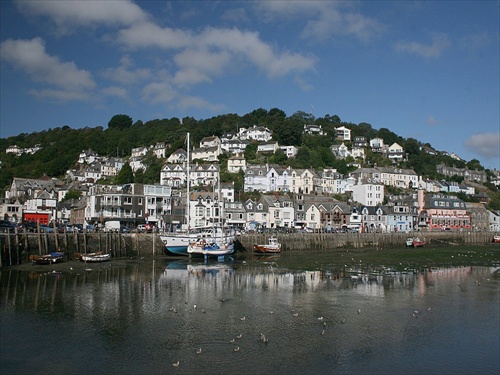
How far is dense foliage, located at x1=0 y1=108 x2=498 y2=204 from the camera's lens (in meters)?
111

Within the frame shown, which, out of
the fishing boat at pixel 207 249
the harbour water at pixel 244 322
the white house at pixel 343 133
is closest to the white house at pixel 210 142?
the white house at pixel 343 133

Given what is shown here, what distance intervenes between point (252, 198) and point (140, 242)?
34367 millimetres

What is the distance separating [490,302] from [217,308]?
17.1 metres

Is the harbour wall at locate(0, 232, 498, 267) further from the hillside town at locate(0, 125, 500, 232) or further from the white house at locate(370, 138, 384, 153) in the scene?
the white house at locate(370, 138, 384, 153)

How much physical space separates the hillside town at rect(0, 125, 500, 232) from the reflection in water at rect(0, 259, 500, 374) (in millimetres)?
23796

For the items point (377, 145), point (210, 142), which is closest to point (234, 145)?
point (210, 142)

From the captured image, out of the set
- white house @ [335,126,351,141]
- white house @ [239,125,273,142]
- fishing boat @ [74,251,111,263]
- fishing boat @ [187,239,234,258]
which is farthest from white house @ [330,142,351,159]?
fishing boat @ [74,251,111,263]

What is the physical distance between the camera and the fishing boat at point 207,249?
166 feet

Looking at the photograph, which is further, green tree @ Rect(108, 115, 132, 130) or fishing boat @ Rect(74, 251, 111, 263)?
green tree @ Rect(108, 115, 132, 130)

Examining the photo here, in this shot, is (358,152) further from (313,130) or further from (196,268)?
(196,268)

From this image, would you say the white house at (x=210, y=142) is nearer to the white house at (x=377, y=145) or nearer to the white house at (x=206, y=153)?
the white house at (x=206, y=153)

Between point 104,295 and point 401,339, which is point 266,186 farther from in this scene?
point 401,339

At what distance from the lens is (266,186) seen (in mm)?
95000

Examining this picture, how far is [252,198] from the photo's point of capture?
3317 inches
